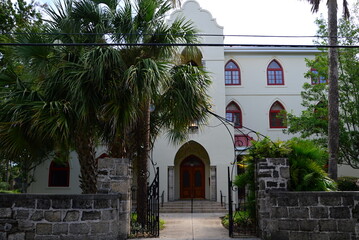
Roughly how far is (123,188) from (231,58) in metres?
15.8

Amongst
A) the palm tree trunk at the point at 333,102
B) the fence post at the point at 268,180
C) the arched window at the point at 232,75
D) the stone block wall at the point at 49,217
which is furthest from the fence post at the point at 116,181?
the arched window at the point at 232,75

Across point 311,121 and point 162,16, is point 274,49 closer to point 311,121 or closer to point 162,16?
point 311,121

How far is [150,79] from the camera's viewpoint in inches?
331

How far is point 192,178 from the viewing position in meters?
21.7

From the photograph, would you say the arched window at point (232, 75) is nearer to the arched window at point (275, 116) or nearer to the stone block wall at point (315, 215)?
the arched window at point (275, 116)

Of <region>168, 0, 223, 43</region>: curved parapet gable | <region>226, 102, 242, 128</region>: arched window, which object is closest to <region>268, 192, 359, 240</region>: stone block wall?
<region>226, 102, 242, 128</region>: arched window

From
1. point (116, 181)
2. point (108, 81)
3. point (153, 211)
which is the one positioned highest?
point (108, 81)

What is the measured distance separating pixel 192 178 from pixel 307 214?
1371cm

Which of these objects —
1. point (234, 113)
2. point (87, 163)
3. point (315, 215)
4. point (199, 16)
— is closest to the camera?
point (315, 215)

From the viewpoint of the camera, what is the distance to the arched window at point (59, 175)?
20766mm

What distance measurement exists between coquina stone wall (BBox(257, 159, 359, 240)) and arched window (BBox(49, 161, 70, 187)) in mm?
14823

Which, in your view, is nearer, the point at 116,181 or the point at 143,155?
the point at 116,181

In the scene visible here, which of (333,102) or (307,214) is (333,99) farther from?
(307,214)

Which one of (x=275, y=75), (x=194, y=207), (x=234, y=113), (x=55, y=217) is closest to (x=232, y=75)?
(x=234, y=113)
